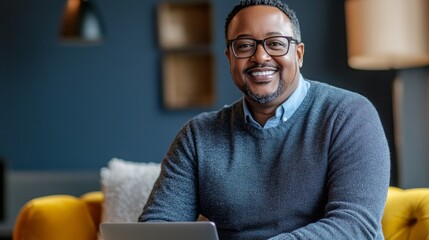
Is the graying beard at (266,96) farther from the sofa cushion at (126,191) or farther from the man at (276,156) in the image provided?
the sofa cushion at (126,191)

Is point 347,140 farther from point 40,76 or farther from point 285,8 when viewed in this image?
point 40,76

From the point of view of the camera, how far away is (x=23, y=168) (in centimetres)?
557

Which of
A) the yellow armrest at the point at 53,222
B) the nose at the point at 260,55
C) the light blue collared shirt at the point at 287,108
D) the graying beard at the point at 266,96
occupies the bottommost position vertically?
the yellow armrest at the point at 53,222

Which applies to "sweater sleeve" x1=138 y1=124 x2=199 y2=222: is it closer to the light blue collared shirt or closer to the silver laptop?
the light blue collared shirt

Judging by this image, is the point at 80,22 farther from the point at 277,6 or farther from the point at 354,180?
the point at 354,180

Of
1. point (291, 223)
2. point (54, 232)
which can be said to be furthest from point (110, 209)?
point (291, 223)

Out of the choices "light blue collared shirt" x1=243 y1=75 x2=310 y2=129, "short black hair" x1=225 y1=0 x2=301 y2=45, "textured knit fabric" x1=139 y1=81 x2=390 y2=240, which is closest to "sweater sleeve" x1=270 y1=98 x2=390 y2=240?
"textured knit fabric" x1=139 y1=81 x2=390 y2=240

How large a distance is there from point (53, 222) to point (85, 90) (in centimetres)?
280

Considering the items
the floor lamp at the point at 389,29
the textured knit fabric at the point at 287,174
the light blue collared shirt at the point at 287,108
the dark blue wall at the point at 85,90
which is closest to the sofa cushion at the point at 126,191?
the textured knit fabric at the point at 287,174

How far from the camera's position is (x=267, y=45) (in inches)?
86.5

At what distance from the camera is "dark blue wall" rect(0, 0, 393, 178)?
17.7ft

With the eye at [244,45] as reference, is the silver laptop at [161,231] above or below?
below

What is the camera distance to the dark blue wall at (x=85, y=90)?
17.7 feet

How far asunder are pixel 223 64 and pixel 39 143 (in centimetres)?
129
